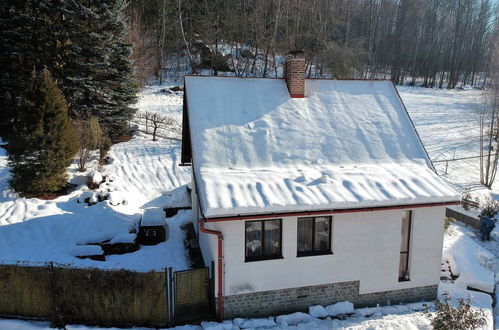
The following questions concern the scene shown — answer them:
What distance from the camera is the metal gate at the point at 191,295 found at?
29.3 feet

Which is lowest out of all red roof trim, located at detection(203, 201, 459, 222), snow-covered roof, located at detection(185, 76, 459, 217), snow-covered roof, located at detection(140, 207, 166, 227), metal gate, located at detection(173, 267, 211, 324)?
metal gate, located at detection(173, 267, 211, 324)

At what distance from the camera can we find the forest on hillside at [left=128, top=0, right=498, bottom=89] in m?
37.2

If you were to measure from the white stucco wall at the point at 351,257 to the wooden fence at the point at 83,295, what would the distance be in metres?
1.71

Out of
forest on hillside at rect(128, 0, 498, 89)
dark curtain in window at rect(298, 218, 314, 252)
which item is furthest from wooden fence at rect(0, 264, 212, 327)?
forest on hillside at rect(128, 0, 498, 89)

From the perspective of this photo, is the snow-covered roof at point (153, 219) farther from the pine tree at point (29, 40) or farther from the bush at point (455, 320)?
the pine tree at point (29, 40)

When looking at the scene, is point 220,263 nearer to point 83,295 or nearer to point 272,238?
point 272,238

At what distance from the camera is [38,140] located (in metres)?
15.9

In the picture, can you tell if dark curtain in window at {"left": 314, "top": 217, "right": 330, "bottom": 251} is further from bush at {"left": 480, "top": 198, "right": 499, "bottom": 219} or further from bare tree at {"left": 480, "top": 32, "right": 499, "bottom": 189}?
bare tree at {"left": 480, "top": 32, "right": 499, "bottom": 189}

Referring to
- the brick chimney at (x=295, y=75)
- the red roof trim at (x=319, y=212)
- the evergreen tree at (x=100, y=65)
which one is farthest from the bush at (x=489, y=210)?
the evergreen tree at (x=100, y=65)

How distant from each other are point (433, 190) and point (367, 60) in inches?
1697

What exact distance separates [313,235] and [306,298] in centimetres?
161

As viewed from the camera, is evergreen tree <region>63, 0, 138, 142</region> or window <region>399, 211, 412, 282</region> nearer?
window <region>399, 211, 412, 282</region>

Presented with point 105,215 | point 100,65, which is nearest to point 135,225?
point 105,215

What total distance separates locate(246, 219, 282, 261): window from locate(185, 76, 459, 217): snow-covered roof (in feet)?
2.34
